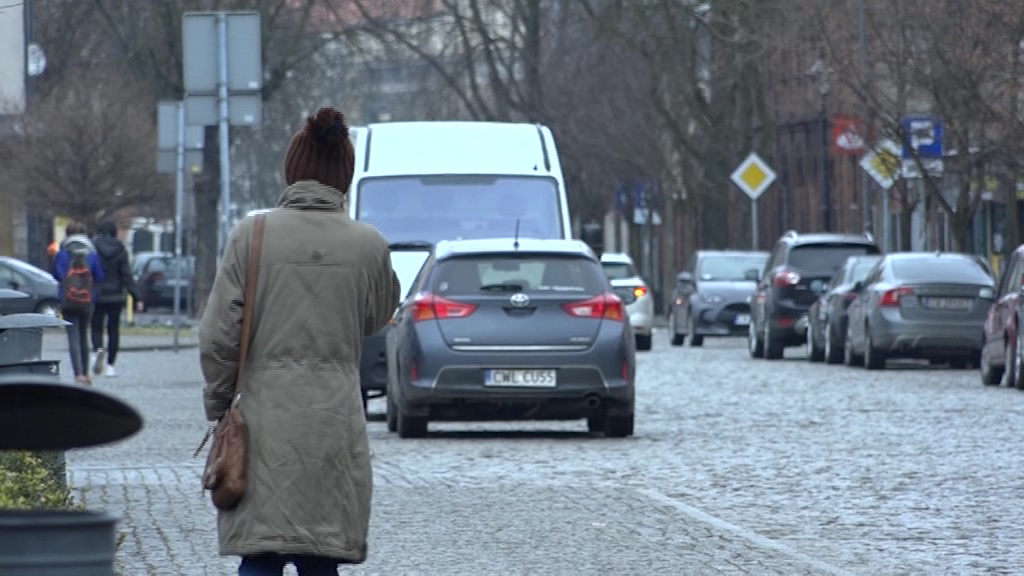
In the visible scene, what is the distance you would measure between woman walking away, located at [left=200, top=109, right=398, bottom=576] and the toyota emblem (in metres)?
11.8

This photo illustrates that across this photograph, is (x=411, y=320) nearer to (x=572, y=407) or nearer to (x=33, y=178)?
(x=572, y=407)

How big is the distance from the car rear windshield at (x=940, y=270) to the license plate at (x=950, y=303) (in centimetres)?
27

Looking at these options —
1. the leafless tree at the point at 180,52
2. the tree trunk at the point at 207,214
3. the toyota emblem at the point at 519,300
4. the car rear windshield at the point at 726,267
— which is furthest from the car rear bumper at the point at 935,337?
the tree trunk at the point at 207,214

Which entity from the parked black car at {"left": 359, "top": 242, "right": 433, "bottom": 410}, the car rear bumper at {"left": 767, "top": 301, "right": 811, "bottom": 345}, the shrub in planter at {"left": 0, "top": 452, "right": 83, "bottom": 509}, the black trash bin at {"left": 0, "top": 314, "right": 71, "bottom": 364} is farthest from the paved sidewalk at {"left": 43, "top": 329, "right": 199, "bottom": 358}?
the shrub in planter at {"left": 0, "top": 452, "right": 83, "bottom": 509}

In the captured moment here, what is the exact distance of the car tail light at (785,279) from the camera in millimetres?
35406

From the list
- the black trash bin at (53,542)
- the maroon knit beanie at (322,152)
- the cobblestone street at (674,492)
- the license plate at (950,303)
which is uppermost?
the maroon knit beanie at (322,152)

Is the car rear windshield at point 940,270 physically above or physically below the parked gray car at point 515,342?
above

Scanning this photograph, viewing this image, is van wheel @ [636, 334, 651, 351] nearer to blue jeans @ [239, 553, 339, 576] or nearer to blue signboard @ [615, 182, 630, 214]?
blue signboard @ [615, 182, 630, 214]

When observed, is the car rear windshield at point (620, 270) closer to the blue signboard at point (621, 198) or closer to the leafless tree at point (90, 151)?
the leafless tree at point (90, 151)

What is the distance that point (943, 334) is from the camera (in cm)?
3014

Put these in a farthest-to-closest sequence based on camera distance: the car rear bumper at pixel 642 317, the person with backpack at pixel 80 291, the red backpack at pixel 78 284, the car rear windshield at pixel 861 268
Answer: the car rear bumper at pixel 642 317
the car rear windshield at pixel 861 268
the red backpack at pixel 78 284
the person with backpack at pixel 80 291

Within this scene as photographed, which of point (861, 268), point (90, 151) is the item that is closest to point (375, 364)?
point (861, 268)

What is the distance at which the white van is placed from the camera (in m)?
23.2

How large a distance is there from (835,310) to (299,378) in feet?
87.4
